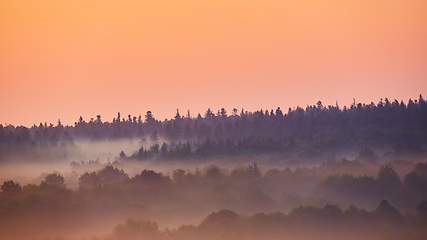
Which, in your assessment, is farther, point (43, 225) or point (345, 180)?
point (345, 180)

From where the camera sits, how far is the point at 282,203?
550ft

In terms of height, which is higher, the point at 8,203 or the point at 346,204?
the point at 8,203

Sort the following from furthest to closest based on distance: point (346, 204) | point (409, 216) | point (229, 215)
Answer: point (346, 204) < point (229, 215) < point (409, 216)

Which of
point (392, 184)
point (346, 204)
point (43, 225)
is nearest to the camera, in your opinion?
point (43, 225)

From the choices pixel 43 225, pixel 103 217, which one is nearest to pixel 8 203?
pixel 43 225

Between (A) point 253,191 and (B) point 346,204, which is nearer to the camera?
(B) point 346,204

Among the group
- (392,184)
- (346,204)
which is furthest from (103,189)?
(392,184)

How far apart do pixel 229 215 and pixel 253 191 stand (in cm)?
4672

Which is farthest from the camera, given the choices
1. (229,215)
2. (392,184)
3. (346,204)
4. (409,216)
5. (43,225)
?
(392,184)

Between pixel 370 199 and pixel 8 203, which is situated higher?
pixel 8 203

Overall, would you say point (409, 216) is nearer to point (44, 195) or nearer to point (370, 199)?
point (370, 199)

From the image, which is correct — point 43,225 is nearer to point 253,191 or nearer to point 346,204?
point 253,191

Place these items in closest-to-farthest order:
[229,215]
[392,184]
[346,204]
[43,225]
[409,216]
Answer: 1. [409,216]
2. [229,215]
3. [43,225]
4. [346,204]
5. [392,184]

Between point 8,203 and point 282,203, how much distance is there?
7261cm
